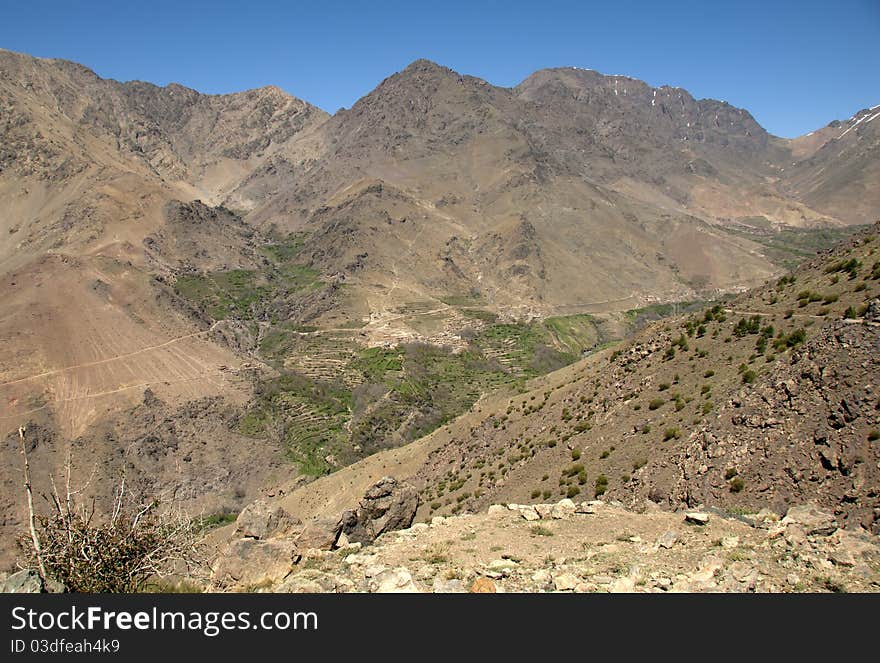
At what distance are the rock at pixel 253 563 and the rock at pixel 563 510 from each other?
7092 mm

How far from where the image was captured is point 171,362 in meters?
70.9

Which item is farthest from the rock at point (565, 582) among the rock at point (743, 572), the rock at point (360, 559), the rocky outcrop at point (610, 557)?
the rock at point (360, 559)

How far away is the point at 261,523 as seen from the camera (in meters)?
16.7

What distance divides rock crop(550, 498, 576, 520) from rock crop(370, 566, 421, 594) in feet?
20.4

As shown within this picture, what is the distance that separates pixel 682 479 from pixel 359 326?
308 feet

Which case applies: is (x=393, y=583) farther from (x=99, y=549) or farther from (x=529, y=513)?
(x=529, y=513)

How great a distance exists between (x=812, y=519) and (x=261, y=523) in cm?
1449

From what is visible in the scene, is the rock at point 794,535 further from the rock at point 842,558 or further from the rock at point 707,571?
the rock at point 707,571

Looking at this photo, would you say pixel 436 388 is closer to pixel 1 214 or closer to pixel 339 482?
pixel 339 482

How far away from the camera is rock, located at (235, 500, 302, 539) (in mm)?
16406

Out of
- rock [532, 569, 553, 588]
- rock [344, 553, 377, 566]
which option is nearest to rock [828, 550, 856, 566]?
rock [532, 569, 553, 588]

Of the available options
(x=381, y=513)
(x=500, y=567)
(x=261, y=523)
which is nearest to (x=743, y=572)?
(x=500, y=567)

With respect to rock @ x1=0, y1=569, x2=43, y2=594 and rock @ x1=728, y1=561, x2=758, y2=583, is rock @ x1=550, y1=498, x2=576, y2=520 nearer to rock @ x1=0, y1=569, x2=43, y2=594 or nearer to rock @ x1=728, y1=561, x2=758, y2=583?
rock @ x1=728, y1=561, x2=758, y2=583
